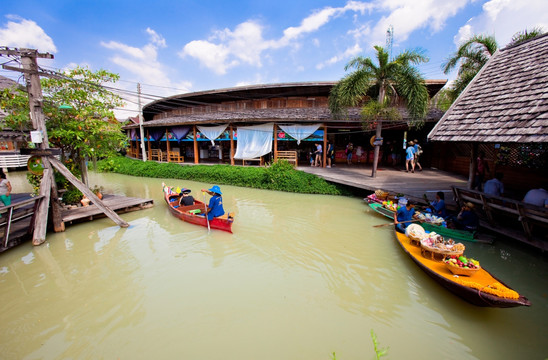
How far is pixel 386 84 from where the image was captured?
12.2 meters

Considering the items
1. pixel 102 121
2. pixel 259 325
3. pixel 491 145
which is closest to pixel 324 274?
pixel 259 325

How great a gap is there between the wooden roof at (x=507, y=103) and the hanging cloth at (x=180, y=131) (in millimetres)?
16805

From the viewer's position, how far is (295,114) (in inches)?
650

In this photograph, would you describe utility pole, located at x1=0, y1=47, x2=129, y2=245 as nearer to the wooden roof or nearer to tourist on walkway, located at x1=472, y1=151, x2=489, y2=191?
the wooden roof

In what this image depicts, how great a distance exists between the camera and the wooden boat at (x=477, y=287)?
3840mm

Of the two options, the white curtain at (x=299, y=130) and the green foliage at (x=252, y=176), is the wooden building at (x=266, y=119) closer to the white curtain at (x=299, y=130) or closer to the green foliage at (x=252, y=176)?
the white curtain at (x=299, y=130)

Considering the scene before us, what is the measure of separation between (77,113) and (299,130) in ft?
36.3

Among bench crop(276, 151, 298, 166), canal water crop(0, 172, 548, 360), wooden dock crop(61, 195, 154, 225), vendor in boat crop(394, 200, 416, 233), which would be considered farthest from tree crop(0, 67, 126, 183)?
vendor in boat crop(394, 200, 416, 233)

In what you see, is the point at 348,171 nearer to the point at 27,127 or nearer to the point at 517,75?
the point at 517,75

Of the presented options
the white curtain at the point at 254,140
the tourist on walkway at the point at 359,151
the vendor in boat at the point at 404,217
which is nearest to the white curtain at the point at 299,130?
the white curtain at the point at 254,140

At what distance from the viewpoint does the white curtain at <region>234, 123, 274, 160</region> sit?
16.5 m

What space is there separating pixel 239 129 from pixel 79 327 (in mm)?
14363

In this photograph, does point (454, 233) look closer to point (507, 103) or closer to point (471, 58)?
point (507, 103)

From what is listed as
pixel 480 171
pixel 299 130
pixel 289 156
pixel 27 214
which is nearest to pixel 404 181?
pixel 480 171
